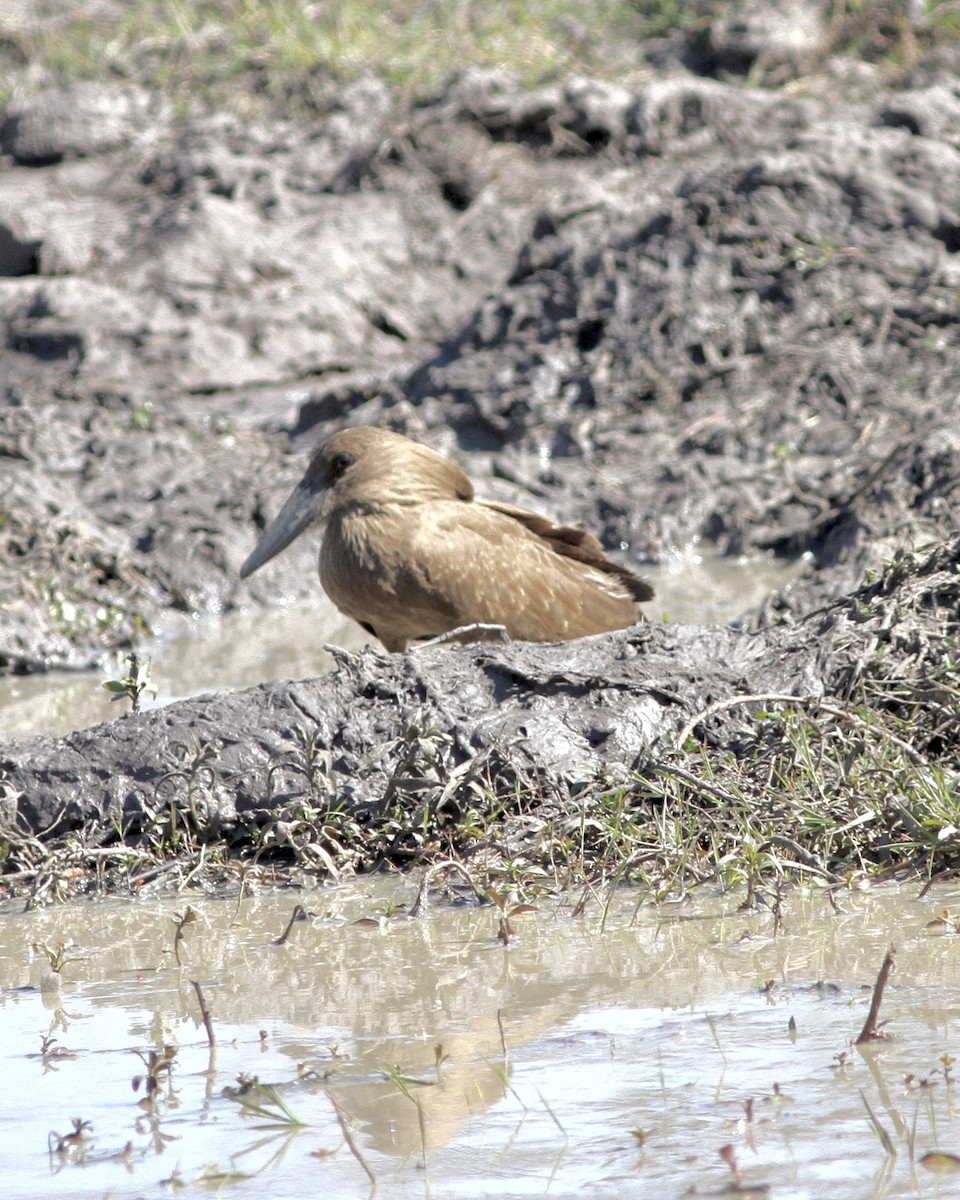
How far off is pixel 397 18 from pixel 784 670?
1108 cm

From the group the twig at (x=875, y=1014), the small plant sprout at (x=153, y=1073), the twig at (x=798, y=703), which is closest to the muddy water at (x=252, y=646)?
the twig at (x=798, y=703)

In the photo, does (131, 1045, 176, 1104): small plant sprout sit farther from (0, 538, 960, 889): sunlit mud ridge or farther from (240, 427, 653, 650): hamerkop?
(240, 427, 653, 650): hamerkop

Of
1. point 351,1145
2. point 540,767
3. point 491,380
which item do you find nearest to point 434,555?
point 540,767

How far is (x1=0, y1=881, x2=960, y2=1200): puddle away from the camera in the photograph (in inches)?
98.1

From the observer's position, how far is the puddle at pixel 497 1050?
249cm

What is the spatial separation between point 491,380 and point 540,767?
5.78m

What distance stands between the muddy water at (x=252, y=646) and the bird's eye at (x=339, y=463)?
0.86m

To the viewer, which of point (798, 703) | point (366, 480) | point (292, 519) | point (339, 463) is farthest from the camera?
point (292, 519)

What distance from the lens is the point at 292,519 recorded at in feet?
21.2

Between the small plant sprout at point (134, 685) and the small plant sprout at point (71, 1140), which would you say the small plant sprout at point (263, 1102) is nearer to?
the small plant sprout at point (71, 1140)

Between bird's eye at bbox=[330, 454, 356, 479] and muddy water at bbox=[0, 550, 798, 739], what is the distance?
2.83 ft

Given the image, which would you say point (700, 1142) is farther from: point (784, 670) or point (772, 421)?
point (772, 421)

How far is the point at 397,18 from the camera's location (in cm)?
1442

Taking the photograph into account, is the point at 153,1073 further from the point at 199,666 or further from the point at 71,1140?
the point at 199,666
